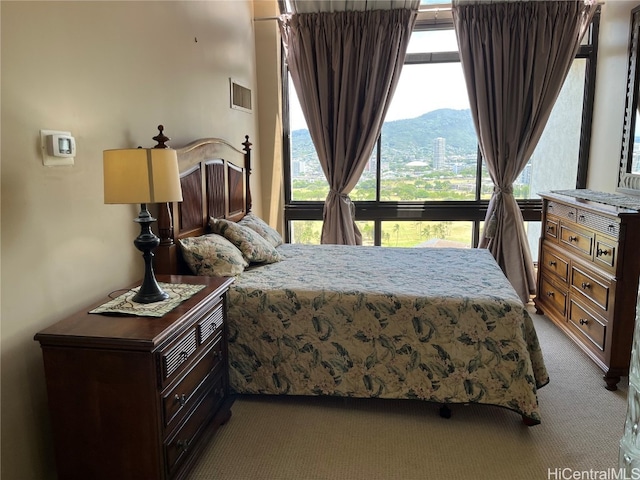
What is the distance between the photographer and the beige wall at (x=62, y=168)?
1.63 meters

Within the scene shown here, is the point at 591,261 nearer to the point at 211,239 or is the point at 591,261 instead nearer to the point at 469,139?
the point at 469,139

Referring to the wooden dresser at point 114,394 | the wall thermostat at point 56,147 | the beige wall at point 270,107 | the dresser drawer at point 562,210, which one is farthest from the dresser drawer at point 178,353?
the beige wall at point 270,107

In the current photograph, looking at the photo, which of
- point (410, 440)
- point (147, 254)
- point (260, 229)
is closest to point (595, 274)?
point (410, 440)

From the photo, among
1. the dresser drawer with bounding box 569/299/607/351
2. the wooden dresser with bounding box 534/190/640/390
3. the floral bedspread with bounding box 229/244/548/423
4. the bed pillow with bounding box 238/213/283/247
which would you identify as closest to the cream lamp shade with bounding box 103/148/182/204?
the floral bedspread with bounding box 229/244/548/423

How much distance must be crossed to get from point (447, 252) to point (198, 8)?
2.37 meters

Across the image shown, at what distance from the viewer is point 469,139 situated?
4.52 meters

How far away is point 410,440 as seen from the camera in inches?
89.0

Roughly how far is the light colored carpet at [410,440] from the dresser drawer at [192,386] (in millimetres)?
361

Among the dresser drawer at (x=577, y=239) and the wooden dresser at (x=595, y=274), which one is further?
the dresser drawer at (x=577, y=239)

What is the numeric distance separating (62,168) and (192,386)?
1.01 meters

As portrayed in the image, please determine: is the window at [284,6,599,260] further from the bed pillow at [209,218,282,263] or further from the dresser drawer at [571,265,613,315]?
the bed pillow at [209,218,282,263]

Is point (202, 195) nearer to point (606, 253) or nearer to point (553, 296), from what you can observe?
point (606, 253)

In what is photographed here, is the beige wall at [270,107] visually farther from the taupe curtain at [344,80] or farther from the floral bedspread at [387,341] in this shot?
the floral bedspread at [387,341]

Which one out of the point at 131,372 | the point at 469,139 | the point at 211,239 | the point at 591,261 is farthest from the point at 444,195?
the point at 131,372
